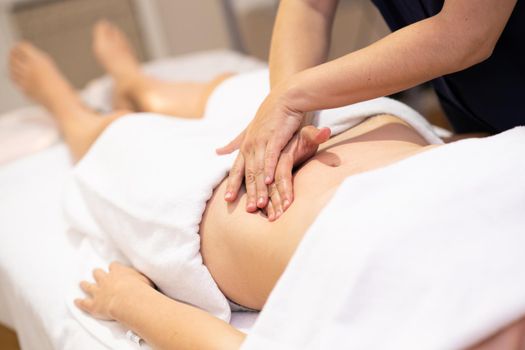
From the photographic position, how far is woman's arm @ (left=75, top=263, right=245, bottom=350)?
2.65ft

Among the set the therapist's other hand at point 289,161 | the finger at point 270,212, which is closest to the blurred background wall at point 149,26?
the therapist's other hand at point 289,161

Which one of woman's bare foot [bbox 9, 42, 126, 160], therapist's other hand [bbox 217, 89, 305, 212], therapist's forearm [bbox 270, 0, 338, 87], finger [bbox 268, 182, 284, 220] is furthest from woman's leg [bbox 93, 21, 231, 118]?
finger [bbox 268, 182, 284, 220]

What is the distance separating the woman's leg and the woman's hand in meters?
0.55

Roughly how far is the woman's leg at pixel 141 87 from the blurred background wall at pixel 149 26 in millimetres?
608

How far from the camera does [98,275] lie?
1.07 metres

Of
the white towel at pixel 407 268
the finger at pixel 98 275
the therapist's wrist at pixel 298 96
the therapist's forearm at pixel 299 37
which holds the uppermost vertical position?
the therapist's forearm at pixel 299 37

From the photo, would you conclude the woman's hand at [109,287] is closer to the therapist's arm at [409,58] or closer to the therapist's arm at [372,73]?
the therapist's arm at [372,73]

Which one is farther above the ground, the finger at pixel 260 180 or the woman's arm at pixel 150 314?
the finger at pixel 260 180

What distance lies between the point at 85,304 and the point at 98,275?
0.06 metres

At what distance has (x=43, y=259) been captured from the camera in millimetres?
1210

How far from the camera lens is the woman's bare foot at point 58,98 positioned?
152 cm

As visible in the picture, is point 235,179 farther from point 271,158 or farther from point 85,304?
point 85,304

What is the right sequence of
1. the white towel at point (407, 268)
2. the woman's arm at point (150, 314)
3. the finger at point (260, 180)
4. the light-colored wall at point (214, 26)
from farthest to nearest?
the light-colored wall at point (214, 26)
the finger at point (260, 180)
the woman's arm at point (150, 314)
the white towel at point (407, 268)

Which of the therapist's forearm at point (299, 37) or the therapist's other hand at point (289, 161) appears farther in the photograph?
the therapist's forearm at point (299, 37)
